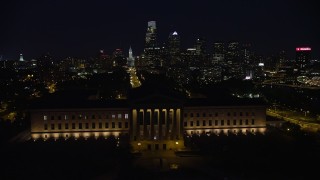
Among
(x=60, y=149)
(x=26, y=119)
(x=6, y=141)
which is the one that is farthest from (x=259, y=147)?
(x=26, y=119)

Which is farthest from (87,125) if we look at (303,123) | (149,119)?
(303,123)

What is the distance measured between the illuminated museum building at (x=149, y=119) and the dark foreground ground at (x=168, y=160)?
3.76 metres

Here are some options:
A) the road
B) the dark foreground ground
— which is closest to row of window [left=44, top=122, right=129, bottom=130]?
the dark foreground ground

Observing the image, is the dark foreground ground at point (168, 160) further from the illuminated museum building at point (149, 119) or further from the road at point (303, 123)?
the road at point (303, 123)

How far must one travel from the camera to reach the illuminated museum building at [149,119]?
59.3 meters

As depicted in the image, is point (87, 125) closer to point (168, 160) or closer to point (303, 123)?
point (168, 160)

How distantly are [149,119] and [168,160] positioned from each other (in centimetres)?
1052

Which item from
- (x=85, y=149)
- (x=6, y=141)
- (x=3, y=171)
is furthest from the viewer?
(x=6, y=141)

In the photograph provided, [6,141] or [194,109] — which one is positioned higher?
[194,109]

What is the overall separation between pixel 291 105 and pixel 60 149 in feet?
200

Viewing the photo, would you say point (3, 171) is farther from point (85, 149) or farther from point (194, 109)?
point (194, 109)

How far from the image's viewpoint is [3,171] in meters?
43.8

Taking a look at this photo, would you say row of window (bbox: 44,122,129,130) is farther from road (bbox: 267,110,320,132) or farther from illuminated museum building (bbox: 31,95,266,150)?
road (bbox: 267,110,320,132)

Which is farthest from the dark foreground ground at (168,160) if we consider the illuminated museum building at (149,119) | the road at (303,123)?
the road at (303,123)
